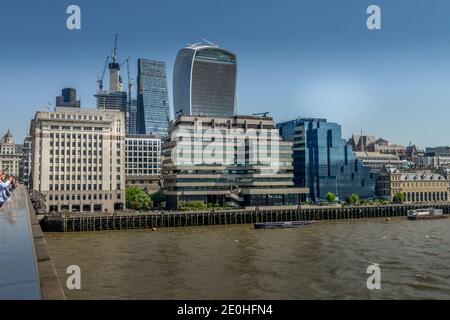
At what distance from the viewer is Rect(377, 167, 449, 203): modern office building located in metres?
155

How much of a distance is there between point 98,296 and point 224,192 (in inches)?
3652

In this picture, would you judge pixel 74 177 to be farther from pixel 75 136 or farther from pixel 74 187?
pixel 75 136

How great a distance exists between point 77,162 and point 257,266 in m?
92.3

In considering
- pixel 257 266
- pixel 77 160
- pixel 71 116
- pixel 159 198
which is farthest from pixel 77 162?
pixel 257 266

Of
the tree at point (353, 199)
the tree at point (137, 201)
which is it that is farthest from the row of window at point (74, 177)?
the tree at point (353, 199)

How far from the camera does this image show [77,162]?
124 meters

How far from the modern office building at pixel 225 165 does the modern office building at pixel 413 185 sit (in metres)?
38.8

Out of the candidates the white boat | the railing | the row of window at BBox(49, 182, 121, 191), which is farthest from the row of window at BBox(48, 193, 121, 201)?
the railing

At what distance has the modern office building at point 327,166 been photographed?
489 feet

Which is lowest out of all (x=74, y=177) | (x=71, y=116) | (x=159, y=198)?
(x=159, y=198)
